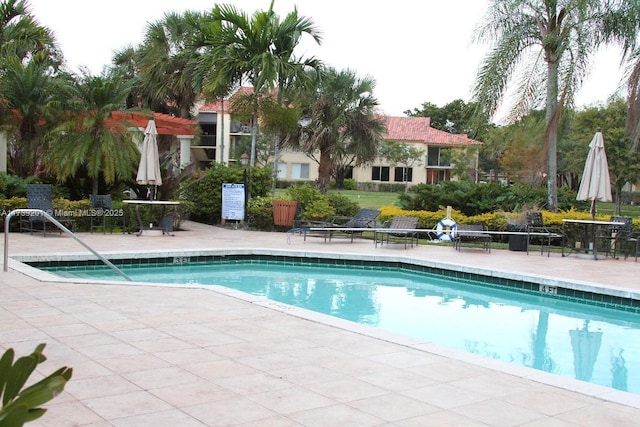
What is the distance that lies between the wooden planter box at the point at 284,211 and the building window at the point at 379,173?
38.2m

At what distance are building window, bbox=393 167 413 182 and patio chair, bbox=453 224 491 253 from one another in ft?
131

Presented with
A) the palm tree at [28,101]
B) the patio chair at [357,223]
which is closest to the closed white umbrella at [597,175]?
the patio chair at [357,223]

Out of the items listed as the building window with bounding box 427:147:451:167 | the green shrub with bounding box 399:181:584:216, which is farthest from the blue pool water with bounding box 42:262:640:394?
the building window with bounding box 427:147:451:167

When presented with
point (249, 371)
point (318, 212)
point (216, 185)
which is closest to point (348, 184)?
point (216, 185)

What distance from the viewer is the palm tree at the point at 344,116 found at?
23172 millimetres

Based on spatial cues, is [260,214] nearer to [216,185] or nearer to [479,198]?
[216,185]

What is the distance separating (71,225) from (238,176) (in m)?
4.68

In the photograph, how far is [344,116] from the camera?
76.2 ft

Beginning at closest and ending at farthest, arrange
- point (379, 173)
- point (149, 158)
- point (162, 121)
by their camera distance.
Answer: point (149, 158) < point (162, 121) < point (379, 173)

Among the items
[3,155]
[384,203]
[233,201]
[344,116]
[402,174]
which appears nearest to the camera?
[233,201]

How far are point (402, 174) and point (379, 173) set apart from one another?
6.64 ft

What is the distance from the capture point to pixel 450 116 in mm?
66938

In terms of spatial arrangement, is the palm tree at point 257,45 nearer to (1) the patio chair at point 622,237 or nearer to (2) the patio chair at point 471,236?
(2) the patio chair at point 471,236

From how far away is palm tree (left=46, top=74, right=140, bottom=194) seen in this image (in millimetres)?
15398
